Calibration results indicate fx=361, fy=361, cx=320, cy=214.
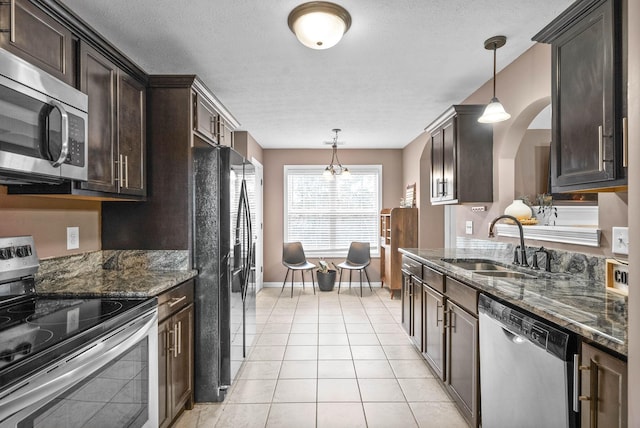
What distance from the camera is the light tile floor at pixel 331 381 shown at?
2.28 meters

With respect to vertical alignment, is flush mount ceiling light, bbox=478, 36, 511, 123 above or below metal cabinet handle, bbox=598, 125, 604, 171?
above

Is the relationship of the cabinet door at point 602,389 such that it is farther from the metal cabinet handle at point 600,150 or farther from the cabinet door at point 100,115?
the cabinet door at point 100,115

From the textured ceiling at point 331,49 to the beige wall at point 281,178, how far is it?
7.06ft

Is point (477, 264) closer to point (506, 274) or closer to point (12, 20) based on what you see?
point (506, 274)

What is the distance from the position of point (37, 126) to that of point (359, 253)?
194 inches

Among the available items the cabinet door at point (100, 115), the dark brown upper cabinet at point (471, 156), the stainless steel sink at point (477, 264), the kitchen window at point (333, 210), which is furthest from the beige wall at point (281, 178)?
the cabinet door at point (100, 115)

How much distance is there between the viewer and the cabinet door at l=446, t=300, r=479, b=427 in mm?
1992

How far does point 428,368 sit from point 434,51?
2.47m

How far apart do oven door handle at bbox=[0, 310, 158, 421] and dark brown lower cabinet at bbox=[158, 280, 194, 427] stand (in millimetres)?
359

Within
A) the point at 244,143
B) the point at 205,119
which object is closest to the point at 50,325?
the point at 205,119

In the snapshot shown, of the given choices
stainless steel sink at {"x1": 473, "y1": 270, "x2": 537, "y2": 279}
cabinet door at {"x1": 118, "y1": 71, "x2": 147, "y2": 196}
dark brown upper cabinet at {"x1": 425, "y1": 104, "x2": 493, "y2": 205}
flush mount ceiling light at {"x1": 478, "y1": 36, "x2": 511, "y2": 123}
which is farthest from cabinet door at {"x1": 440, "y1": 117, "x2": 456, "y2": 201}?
cabinet door at {"x1": 118, "y1": 71, "x2": 147, "y2": 196}

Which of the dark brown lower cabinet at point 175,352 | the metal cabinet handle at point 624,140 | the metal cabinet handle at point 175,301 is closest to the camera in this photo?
the metal cabinet handle at point 624,140

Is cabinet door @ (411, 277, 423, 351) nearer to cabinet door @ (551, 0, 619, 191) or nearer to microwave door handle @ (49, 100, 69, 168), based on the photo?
cabinet door @ (551, 0, 619, 191)

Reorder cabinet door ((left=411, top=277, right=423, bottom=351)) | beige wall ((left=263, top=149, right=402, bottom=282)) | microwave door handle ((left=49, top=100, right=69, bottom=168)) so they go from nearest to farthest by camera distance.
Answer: microwave door handle ((left=49, top=100, right=69, bottom=168)) < cabinet door ((left=411, top=277, right=423, bottom=351)) < beige wall ((left=263, top=149, right=402, bottom=282))
